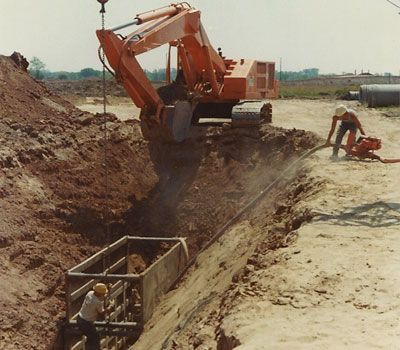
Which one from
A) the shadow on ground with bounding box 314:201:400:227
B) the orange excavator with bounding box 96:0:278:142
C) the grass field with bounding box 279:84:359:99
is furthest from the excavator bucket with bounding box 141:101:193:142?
the grass field with bounding box 279:84:359:99

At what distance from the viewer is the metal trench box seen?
35.6 feet

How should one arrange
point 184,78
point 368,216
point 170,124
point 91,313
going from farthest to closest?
point 184,78 < point 170,124 < point 91,313 < point 368,216

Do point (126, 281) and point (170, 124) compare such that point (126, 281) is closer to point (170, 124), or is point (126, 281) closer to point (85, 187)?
point (85, 187)

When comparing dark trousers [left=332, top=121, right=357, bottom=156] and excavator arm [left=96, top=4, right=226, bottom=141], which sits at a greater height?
excavator arm [left=96, top=4, right=226, bottom=141]

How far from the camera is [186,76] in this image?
1612cm

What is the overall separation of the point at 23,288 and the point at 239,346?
19.6ft

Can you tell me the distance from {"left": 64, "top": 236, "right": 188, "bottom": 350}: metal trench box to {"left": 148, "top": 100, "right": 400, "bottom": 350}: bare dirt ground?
19.1 inches

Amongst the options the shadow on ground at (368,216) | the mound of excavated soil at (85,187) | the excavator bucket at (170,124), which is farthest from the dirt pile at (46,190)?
the shadow on ground at (368,216)

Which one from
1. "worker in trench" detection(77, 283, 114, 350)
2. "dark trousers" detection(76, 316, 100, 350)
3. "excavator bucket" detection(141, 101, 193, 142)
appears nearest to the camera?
"worker in trench" detection(77, 283, 114, 350)

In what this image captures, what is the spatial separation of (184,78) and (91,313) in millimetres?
8206

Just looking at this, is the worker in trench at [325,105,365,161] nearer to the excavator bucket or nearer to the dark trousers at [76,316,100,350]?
the excavator bucket

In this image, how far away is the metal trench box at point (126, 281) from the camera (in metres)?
10.8

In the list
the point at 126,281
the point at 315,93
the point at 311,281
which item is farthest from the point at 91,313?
the point at 315,93

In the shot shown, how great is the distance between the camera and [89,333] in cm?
1028
